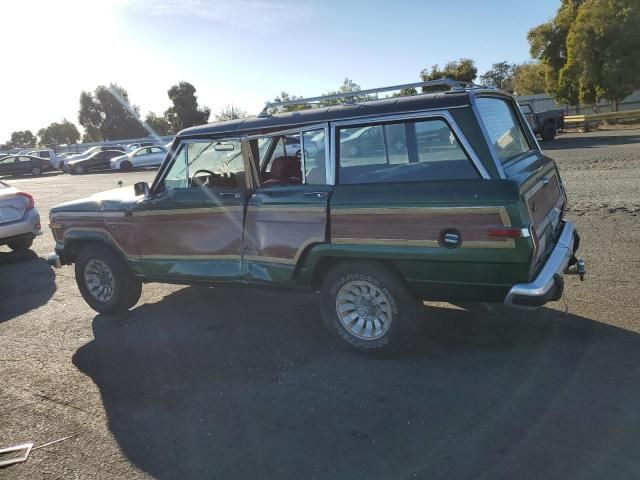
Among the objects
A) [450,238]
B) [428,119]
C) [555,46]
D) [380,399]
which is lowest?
[380,399]

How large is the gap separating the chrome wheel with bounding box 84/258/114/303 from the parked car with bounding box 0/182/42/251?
3.94 m

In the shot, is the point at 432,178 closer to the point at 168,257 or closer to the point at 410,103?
the point at 410,103

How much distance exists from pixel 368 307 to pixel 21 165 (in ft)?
120

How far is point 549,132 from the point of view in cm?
2392

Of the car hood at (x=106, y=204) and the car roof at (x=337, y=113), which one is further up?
the car roof at (x=337, y=113)

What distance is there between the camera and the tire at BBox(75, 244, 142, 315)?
17.9ft

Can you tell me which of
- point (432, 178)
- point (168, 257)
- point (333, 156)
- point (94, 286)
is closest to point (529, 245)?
point (432, 178)

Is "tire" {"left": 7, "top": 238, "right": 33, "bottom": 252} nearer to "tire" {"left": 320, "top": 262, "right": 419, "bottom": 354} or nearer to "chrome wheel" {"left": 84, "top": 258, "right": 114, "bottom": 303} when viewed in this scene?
"chrome wheel" {"left": 84, "top": 258, "right": 114, "bottom": 303}

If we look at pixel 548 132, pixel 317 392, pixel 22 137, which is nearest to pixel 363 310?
pixel 317 392

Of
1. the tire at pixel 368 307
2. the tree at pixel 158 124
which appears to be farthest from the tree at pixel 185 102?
the tire at pixel 368 307

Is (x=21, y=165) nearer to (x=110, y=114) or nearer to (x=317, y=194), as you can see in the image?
(x=317, y=194)

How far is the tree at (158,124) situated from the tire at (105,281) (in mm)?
68495

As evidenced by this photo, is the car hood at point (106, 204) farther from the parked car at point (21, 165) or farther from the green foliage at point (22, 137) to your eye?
the green foliage at point (22, 137)

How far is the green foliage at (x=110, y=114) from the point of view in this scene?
72.8 meters
